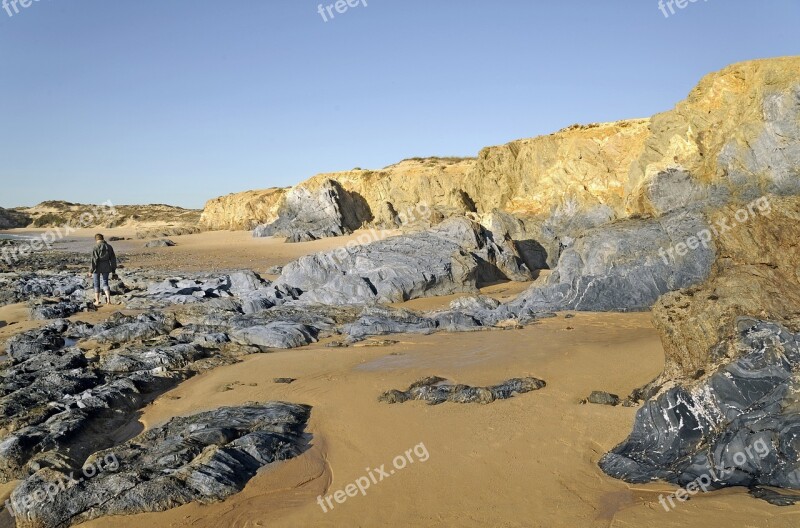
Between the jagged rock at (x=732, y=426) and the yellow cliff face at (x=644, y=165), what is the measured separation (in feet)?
25.4

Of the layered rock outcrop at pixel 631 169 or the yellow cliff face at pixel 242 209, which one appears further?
the yellow cliff face at pixel 242 209

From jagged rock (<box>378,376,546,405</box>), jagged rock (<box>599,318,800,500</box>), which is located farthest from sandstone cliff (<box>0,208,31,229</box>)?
jagged rock (<box>599,318,800,500</box>)

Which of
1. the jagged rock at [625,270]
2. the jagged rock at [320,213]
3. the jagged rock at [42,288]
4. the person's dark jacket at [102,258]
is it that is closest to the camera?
the jagged rock at [625,270]

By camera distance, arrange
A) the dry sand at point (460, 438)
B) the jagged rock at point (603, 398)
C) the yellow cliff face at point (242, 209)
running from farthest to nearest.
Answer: the yellow cliff face at point (242, 209) → the jagged rock at point (603, 398) → the dry sand at point (460, 438)

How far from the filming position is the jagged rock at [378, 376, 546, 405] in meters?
7.01

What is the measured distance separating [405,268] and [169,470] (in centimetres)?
982

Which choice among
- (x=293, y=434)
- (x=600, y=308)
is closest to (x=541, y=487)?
(x=293, y=434)

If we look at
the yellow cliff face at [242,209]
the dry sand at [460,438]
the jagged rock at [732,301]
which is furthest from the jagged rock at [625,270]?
the yellow cliff face at [242,209]

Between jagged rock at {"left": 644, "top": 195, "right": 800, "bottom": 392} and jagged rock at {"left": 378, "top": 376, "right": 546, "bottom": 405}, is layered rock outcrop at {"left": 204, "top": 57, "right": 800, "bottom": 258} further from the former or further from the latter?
jagged rock at {"left": 378, "top": 376, "right": 546, "bottom": 405}

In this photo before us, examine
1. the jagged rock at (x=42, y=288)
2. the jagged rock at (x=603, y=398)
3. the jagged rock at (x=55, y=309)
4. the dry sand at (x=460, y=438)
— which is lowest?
the jagged rock at (x=603, y=398)

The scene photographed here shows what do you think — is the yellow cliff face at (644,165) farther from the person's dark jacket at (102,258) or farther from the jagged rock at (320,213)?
the person's dark jacket at (102,258)

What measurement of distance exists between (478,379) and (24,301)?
1300 cm

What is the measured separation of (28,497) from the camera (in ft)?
16.4

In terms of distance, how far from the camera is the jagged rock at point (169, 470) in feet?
16.2
